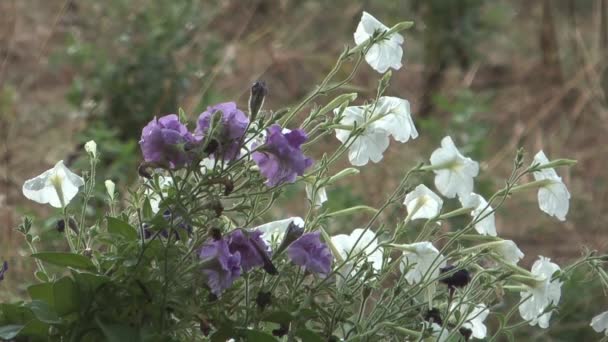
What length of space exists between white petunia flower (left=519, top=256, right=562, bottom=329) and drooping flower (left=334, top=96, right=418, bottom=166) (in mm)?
192

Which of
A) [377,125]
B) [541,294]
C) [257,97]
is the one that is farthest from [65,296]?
[541,294]

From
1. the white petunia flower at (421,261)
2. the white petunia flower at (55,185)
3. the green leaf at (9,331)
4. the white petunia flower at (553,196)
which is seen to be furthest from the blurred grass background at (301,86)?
the white petunia flower at (553,196)

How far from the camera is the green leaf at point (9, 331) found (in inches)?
35.6

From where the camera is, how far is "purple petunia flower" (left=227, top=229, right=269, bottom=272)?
926 millimetres

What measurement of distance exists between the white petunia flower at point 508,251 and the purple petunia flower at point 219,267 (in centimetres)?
28

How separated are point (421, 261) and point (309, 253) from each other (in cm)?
13

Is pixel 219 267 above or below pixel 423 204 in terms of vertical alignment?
above

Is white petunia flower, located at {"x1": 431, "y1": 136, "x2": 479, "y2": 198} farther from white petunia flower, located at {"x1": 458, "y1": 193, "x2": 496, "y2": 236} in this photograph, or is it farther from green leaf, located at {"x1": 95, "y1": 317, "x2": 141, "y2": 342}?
green leaf, located at {"x1": 95, "y1": 317, "x2": 141, "y2": 342}

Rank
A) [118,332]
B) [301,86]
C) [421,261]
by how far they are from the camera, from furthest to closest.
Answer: [301,86], [421,261], [118,332]

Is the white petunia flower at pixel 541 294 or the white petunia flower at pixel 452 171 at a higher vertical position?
the white petunia flower at pixel 452 171

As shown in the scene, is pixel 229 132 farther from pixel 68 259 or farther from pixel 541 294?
pixel 541 294

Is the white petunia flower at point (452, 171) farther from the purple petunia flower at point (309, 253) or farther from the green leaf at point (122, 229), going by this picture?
the green leaf at point (122, 229)

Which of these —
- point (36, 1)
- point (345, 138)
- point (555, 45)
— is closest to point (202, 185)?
point (345, 138)

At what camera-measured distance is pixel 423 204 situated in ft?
3.55
